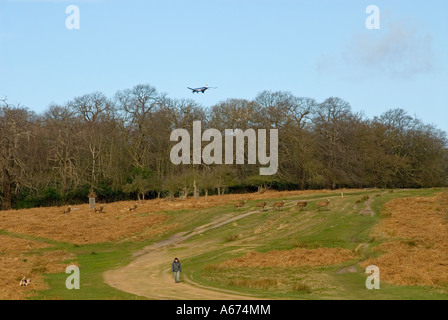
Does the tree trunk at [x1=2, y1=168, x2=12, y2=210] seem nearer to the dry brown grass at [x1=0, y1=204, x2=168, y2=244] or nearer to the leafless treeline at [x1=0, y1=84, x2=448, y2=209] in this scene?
the leafless treeline at [x1=0, y1=84, x2=448, y2=209]

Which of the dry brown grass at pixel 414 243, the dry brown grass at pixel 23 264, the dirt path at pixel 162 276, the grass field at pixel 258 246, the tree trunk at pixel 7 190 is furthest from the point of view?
the tree trunk at pixel 7 190

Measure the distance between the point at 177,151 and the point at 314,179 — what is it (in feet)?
90.4

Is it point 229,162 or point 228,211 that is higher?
point 229,162

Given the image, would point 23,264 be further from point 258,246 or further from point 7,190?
point 7,190

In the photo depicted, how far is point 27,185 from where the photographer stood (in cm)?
9712

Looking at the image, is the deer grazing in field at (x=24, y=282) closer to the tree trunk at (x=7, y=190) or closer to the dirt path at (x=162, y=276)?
the dirt path at (x=162, y=276)

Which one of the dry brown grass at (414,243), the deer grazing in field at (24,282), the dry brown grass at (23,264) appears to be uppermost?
the dry brown grass at (414,243)

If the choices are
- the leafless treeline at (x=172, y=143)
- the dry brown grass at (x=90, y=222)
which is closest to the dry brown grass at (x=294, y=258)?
the dry brown grass at (x=90, y=222)

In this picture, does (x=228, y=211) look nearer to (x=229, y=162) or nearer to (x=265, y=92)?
(x=229, y=162)

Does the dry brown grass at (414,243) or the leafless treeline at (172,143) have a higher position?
the leafless treeline at (172,143)

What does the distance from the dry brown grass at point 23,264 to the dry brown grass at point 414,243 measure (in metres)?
22.3

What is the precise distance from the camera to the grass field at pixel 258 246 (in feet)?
111

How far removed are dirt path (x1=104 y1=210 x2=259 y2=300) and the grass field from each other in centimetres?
50
